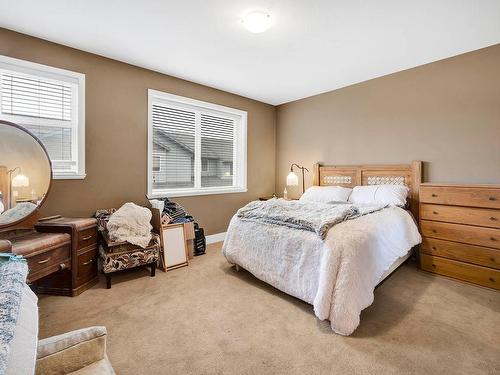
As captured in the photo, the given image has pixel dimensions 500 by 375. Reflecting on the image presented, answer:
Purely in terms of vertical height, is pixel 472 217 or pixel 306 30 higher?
pixel 306 30

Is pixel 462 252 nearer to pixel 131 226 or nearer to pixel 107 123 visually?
pixel 131 226

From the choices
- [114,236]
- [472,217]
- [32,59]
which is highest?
[32,59]

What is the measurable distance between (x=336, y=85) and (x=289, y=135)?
4.07ft

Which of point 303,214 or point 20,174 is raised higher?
point 20,174

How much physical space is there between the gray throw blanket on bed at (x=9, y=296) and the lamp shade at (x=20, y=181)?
5.86 ft

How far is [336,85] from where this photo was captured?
3.91 m

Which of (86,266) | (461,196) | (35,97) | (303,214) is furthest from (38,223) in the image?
(461,196)

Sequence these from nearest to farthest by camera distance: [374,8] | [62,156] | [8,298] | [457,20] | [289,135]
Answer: [8,298] < [374,8] < [457,20] < [62,156] < [289,135]

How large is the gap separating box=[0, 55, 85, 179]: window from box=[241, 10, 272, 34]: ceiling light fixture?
Answer: 6.37ft

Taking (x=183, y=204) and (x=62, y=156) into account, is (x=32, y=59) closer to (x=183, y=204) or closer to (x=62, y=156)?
(x=62, y=156)

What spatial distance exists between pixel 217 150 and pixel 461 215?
339 centimetres

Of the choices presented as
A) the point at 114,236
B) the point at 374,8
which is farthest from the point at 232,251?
the point at 374,8

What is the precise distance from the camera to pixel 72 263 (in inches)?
91.3

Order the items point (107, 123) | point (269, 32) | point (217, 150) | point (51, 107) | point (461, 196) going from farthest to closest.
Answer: point (217, 150) → point (107, 123) → point (51, 107) → point (461, 196) → point (269, 32)
